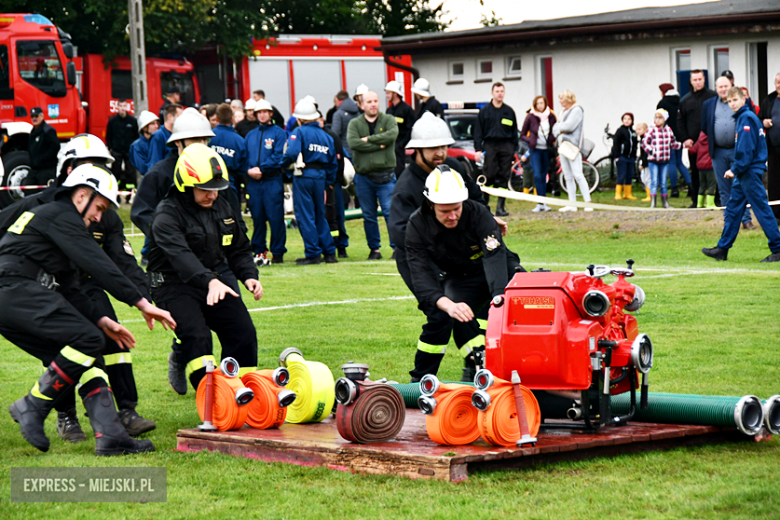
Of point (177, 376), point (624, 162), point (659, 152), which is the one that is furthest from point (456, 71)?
point (177, 376)

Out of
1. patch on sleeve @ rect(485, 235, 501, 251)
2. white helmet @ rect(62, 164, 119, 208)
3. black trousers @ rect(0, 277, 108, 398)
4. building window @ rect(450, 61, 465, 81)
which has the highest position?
building window @ rect(450, 61, 465, 81)

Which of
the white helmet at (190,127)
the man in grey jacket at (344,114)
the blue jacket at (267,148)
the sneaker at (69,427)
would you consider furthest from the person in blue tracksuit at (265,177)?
the sneaker at (69,427)

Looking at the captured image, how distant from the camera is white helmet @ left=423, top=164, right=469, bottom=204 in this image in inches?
260

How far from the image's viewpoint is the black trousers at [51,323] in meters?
5.96

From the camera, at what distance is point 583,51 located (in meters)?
28.8

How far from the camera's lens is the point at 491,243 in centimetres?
679

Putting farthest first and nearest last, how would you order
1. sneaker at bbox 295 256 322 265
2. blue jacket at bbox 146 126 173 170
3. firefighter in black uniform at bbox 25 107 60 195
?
firefighter in black uniform at bbox 25 107 60 195 < sneaker at bbox 295 256 322 265 < blue jacket at bbox 146 126 173 170

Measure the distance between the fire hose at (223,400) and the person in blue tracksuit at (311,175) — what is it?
8.97 m

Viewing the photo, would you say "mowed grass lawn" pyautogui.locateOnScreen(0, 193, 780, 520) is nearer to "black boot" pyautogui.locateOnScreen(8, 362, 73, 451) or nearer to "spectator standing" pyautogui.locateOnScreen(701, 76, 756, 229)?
"black boot" pyautogui.locateOnScreen(8, 362, 73, 451)

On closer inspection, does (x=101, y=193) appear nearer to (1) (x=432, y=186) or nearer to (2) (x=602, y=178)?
(1) (x=432, y=186)

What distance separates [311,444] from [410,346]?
3.44 m

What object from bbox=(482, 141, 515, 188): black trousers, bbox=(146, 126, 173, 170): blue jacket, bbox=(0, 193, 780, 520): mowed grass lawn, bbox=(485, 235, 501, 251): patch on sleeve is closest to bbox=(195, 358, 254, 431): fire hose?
bbox=(0, 193, 780, 520): mowed grass lawn

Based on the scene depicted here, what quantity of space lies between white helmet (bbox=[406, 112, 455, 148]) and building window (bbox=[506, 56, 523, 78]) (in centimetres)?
2361

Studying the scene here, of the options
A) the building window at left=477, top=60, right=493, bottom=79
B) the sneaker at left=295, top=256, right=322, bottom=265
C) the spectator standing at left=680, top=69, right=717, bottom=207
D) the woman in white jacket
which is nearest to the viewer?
the sneaker at left=295, top=256, right=322, bottom=265
